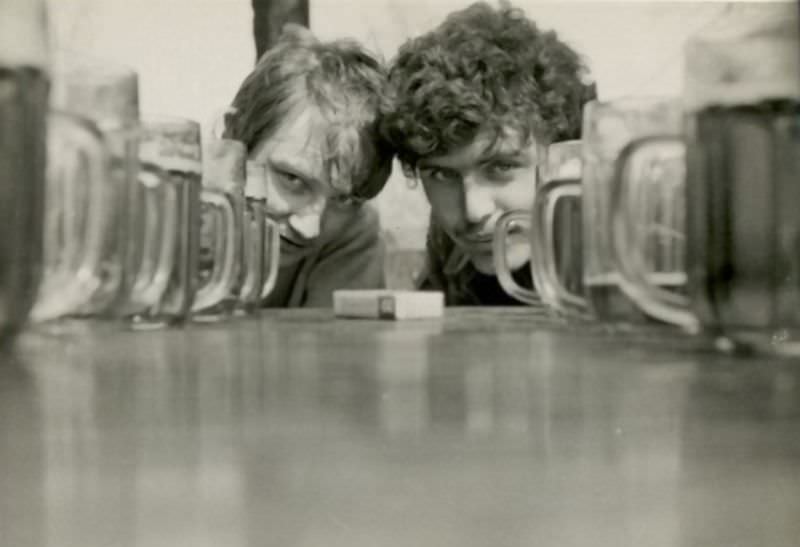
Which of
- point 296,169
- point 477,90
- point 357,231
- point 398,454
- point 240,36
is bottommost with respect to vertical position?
point 398,454

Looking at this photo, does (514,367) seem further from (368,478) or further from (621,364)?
(368,478)

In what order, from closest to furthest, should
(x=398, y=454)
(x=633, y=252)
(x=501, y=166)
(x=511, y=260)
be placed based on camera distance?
(x=398, y=454)
(x=633, y=252)
(x=511, y=260)
(x=501, y=166)

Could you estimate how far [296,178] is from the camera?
1.74m

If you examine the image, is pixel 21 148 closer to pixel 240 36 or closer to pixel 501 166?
pixel 501 166

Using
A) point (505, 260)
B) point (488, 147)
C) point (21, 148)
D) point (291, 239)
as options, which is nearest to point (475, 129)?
point (488, 147)

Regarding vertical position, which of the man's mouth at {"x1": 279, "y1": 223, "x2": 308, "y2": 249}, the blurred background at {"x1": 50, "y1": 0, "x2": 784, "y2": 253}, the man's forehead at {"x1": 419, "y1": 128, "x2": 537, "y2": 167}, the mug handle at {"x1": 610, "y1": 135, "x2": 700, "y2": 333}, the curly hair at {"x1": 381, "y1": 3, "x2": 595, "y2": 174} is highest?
the blurred background at {"x1": 50, "y1": 0, "x2": 784, "y2": 253}

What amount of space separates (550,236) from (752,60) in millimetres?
326

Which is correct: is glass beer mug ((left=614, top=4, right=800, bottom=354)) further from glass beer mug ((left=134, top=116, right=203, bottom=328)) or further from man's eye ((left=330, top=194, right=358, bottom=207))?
man's eye ((left=330, top=194, right=358, bottom=207))

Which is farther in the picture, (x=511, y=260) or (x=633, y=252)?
(x=511, y=260)

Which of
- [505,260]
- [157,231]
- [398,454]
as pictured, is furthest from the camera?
[505,260]

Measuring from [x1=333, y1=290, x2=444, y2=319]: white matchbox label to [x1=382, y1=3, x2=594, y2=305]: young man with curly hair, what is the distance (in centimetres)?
76

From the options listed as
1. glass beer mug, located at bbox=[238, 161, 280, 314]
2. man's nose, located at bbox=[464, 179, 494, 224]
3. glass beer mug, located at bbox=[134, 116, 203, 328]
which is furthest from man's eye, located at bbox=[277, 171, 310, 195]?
glass beer mug, located at bbox=[134, 116, 203, 328]

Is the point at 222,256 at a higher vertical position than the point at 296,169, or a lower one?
lower

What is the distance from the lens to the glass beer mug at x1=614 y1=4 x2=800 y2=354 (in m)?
Answer: 0.42
